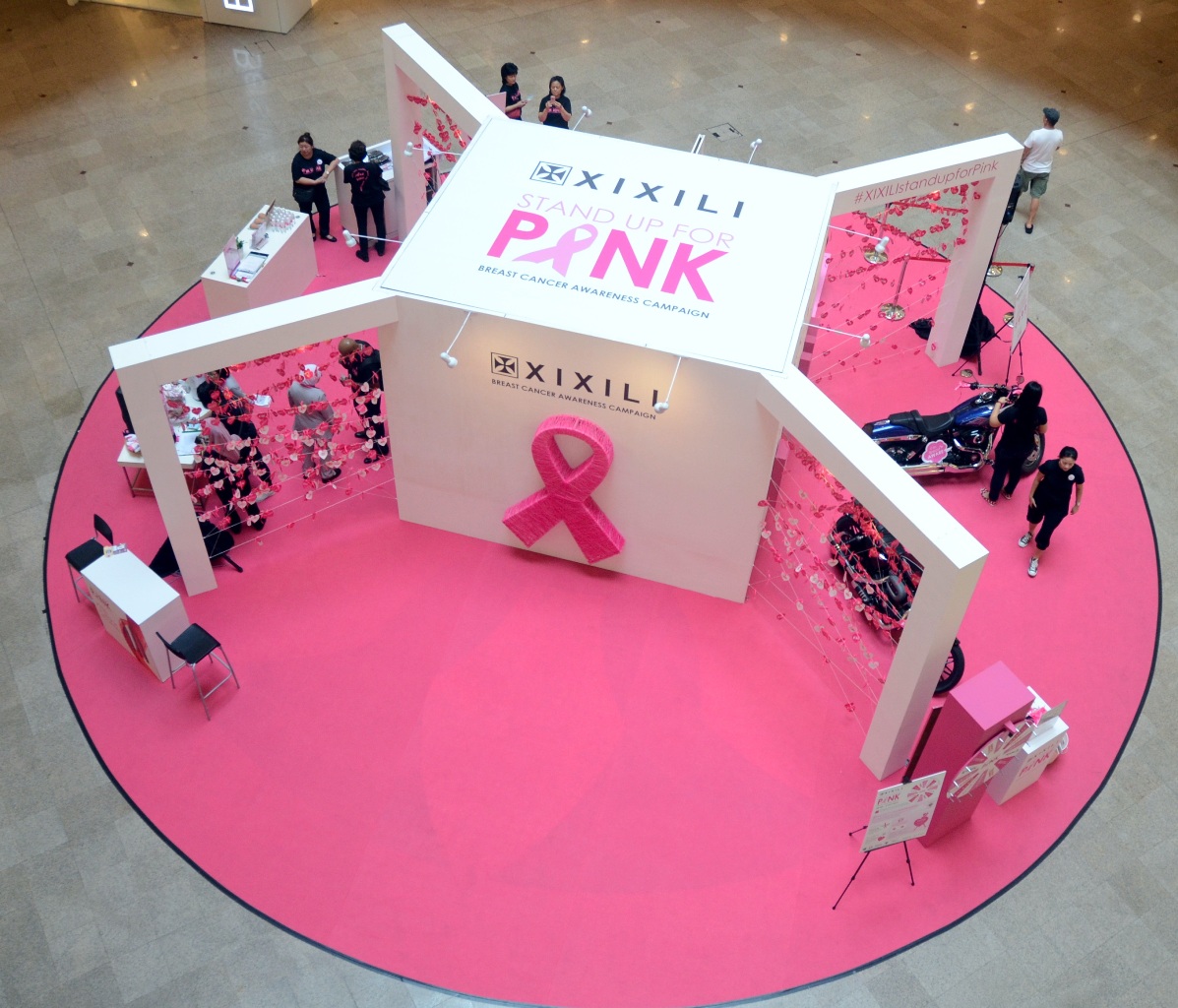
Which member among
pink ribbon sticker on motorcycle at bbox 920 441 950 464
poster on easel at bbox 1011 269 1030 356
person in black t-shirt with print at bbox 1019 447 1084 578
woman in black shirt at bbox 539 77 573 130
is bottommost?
pink ribbon sticker on motorcycle at bbox 920 441 950 464

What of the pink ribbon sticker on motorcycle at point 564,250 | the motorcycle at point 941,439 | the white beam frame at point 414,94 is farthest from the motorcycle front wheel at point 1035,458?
the white beam frame at point 414,94

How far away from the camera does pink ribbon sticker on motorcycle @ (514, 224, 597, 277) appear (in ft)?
Result: 24.3

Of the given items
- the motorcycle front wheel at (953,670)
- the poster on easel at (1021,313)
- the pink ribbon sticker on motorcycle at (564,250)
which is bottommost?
the motorcycle front wheel at (953,670)

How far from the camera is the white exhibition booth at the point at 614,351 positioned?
6.89m

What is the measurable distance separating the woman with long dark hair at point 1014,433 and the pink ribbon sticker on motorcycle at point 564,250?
3295 millimetres

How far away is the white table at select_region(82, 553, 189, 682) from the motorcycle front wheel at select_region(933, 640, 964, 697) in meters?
4.87

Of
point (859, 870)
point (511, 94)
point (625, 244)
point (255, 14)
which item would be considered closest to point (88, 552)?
point (625, 244)

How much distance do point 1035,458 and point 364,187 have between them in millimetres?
6094

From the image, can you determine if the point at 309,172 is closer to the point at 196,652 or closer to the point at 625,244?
the point at 625,244

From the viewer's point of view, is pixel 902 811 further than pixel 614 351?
No

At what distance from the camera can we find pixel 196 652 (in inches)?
280

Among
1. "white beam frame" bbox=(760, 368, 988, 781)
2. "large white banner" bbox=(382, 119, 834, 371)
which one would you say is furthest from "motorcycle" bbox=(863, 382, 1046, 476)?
"white beam frame" bbox=(760, 368, 988, 781)

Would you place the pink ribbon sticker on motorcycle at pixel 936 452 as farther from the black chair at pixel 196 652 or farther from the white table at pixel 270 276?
the white table at pixel 270 276

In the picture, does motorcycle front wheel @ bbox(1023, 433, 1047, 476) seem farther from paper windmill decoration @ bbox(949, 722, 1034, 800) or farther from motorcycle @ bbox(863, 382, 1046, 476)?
paper windmill decoration @ bbox(949, 722, 1034, 800)
